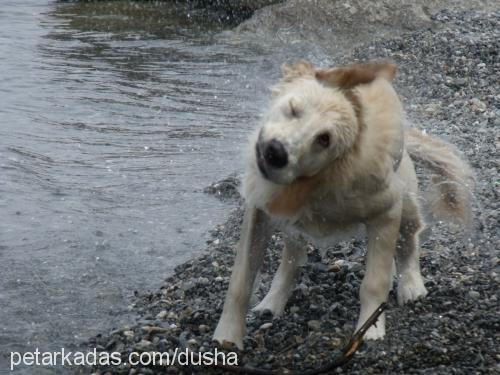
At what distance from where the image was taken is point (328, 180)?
4676mm

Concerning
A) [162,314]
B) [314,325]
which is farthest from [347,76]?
[162,314]

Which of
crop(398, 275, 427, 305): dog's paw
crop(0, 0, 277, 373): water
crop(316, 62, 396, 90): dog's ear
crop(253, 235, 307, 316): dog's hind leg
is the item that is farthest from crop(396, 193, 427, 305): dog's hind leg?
crop(0, 0, 277, 373): water

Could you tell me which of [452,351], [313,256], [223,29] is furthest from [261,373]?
[223,29]

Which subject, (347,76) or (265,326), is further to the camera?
(265,326)

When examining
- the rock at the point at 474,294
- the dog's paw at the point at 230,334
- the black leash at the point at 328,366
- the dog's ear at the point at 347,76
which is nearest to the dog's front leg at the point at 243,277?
the dog's paw at the point at 230,334

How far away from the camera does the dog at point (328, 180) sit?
4.44 m

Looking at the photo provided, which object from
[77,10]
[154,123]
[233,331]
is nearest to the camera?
[233,331]

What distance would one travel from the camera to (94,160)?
9.73m

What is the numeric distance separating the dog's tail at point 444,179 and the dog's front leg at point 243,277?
134 centimetres

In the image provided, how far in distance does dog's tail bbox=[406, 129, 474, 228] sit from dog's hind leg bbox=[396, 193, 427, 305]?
0.45m

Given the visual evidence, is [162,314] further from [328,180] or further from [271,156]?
[271,156]

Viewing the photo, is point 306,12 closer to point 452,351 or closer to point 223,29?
point 223,29

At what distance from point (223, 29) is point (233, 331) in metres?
13.4

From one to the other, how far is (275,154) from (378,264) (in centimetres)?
117
